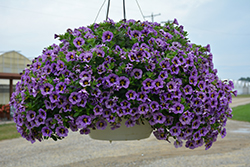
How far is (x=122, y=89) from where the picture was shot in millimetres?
1795

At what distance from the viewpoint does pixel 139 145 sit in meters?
8.58

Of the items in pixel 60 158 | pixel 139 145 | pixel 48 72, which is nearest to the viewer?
pixel 48 72

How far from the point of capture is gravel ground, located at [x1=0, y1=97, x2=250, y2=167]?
6.61 meters

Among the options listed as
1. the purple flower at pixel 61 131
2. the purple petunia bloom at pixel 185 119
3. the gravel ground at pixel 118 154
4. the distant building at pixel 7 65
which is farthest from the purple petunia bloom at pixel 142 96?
the distant building at pixel 7 65

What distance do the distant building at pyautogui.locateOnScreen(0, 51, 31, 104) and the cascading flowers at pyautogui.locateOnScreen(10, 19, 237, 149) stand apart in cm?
2230

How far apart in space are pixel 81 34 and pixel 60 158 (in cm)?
556

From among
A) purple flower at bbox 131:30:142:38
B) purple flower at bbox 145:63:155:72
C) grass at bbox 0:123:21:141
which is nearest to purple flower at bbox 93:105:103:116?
purple flower at bbox 145:63:155:72

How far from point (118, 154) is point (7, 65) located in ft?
62.8

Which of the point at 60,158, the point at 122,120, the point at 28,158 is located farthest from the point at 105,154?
the point at 122,120

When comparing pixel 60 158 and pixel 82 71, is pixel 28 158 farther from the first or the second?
pixel 82 71

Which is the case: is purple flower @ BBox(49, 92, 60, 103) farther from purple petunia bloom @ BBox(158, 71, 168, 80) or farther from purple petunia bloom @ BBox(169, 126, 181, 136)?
purple petunia bloom @ BBox(169, 126, 181, 136)

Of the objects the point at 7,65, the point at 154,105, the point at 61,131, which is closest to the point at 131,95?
the point at 154,105

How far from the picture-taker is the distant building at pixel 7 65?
22250 millimetres

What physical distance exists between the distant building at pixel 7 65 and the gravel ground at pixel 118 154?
A: 14.4m
